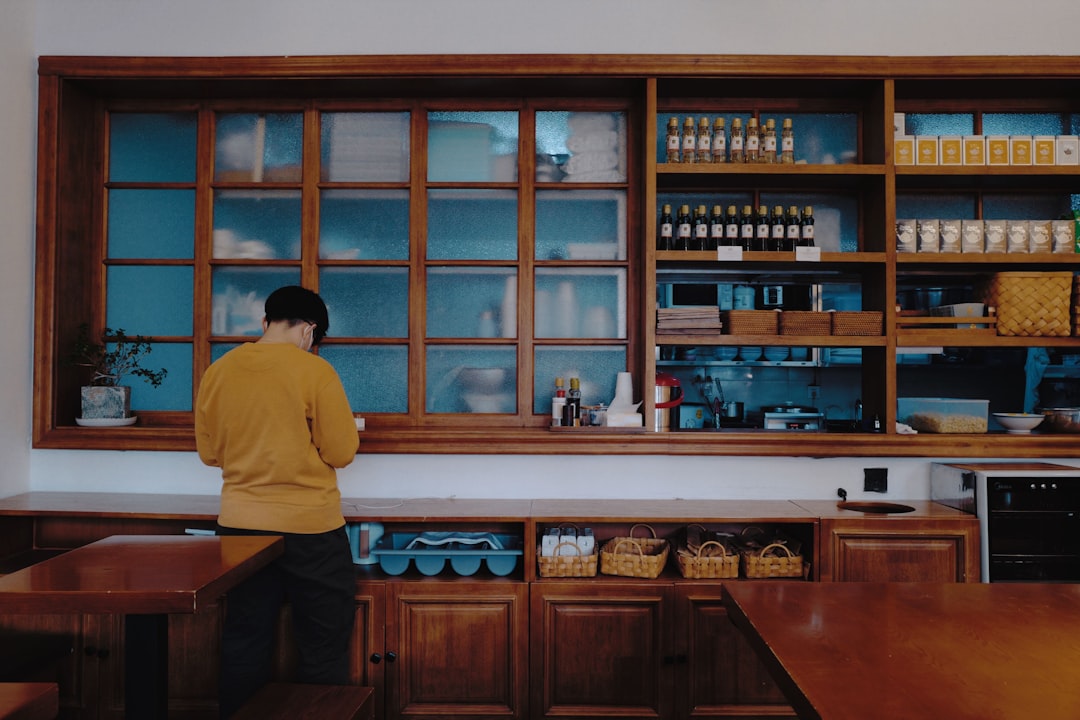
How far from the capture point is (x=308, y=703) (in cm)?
198

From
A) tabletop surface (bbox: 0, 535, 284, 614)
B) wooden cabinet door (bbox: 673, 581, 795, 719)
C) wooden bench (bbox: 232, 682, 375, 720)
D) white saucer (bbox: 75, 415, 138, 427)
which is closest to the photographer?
tabletop surface (bbox: 0, 535, 284, 614)

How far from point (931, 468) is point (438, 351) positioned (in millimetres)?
2419

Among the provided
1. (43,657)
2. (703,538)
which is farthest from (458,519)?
(43,657)

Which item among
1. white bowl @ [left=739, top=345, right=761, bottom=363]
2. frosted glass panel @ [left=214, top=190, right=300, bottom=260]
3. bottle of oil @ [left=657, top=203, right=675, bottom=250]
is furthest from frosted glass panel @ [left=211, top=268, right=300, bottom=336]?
white bowl @ [left=739, top=345, right=761, bottom=363]

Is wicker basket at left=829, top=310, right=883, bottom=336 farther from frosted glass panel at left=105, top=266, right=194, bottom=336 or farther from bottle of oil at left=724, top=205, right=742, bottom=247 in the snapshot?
frosted glass panel at left=105, top=266, right=194, bottom=336

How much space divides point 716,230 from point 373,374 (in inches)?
71.2

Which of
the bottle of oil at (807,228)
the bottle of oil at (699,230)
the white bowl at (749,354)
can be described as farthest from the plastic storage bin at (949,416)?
the white bowl at (749,354)

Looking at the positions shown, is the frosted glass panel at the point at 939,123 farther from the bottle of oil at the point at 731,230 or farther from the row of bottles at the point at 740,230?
the bottle of oil at the point at 731,230

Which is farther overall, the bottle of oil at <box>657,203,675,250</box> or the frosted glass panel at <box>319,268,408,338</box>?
the frosted glass panel at <box>319,268,408,338</box>

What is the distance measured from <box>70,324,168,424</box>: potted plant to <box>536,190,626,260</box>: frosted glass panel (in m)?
2.06

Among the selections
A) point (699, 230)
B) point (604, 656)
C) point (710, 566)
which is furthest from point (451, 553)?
point (699, 230)

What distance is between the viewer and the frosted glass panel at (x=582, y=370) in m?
3.37

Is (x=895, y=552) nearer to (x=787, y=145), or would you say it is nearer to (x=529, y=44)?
(x=787, y=145)

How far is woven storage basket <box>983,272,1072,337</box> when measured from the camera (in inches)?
123
